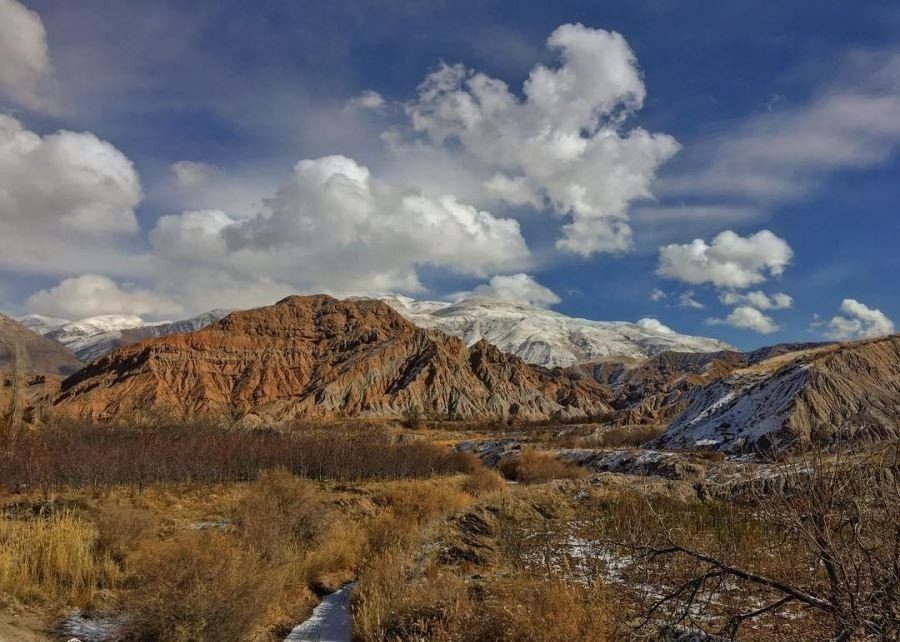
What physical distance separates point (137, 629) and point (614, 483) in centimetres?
1733

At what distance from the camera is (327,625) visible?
964 centimetres

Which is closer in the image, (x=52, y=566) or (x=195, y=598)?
(x=195, y=598)

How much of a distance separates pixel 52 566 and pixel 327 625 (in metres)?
5.15

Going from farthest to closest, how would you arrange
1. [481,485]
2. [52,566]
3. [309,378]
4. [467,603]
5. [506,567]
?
1. [309,378]
2. [481,485]
3. [506,567]
4. [52,566]
5. [467,603]

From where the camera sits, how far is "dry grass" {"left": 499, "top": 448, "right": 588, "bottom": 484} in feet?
116

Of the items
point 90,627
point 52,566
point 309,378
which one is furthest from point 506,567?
point 309,378

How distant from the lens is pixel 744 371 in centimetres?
5419

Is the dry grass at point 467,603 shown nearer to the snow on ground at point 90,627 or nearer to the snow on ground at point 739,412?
the snow on ground at point 90,627

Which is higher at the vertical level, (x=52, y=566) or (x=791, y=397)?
(x=791, y=397)

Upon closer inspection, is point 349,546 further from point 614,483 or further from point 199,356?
point 199,356

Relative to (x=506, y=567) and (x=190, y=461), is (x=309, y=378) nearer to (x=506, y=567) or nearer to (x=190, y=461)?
(x=190, y=461)

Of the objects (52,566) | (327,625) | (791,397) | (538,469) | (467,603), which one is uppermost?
(791,397)

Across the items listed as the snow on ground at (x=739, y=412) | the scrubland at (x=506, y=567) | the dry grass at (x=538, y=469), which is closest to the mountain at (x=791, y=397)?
the snow on ground at (x=739, y=412)

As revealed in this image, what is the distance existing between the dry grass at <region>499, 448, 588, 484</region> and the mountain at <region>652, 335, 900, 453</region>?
1126 centimetres
